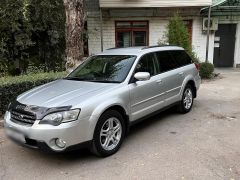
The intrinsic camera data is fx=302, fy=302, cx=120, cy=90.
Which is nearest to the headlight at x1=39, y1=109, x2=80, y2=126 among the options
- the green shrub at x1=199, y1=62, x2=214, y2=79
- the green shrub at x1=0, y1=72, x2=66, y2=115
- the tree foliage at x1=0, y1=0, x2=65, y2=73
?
the green shrub at x1=0, y1=72, x2=66, y2=115

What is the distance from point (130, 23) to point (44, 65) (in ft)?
15.6

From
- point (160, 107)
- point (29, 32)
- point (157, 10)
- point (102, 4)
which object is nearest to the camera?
point (160, 107)

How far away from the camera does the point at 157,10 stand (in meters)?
14.2

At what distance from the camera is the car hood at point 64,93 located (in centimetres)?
436

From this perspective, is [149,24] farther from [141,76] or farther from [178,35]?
[141,76]

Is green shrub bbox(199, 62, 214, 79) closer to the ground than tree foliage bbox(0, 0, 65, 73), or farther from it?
closer to the ground

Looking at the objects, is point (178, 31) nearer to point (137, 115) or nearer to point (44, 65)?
point (44, 65)

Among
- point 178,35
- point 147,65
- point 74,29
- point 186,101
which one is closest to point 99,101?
point 147,65

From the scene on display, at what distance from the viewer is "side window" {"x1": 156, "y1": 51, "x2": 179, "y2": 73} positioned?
20.2ft

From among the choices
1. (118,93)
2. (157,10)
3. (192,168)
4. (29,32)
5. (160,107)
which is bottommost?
(192,168)

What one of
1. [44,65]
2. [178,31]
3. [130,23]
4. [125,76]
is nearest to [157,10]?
[130,23]

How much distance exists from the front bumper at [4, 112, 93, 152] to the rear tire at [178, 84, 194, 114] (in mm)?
3191

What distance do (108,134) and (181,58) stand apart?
3.19 meters

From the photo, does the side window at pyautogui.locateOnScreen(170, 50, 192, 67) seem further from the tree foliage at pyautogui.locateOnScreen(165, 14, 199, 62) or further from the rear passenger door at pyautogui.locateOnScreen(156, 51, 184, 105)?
the tree foliage at pyautogui.locateOnScreen(165, 14, 199, 62)
